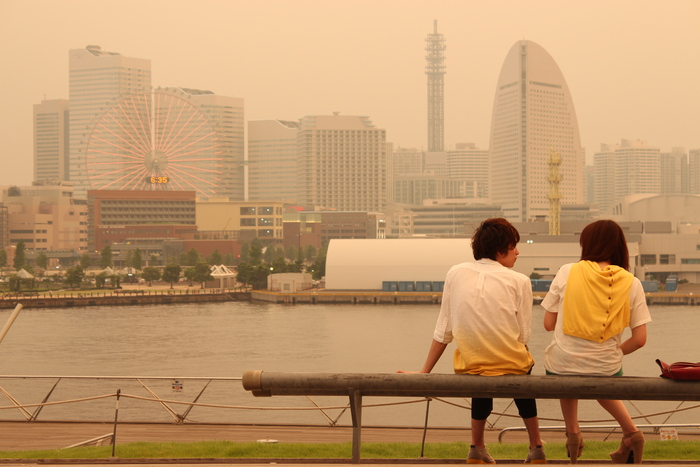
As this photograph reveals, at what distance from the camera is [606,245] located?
3254mm

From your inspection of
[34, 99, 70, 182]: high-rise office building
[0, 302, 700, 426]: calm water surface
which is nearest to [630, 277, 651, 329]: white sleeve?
[0, 302, 700, 426]: calm water surface

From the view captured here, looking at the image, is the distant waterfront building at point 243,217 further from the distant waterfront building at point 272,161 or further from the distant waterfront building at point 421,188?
the distant waterfront building at point 421,188

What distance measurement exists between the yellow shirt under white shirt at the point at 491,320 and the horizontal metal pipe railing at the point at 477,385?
0.27 metres

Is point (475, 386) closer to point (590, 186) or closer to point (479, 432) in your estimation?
point (479, 432)

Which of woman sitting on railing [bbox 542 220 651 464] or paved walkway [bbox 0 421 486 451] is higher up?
woman sitting on railing [bbox 542 220 651 464]

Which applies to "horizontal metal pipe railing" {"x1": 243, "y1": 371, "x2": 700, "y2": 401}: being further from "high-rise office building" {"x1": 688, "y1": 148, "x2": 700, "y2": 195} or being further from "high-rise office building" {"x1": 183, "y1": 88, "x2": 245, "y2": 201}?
"high-rise office building" {"x1": 688, "y1": 148, "x2": 700, "y2": 195}

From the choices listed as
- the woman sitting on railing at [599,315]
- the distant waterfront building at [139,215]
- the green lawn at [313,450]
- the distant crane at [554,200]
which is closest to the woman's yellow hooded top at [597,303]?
the woman sitting on railing at [599,315]

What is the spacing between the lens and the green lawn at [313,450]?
16.0ft

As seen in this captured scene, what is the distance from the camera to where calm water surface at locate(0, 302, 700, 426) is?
370 inches

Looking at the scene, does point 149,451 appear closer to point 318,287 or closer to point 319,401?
point 319,401

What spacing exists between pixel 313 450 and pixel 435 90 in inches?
6890

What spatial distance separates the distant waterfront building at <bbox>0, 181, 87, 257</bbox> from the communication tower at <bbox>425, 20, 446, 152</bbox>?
10473 cm

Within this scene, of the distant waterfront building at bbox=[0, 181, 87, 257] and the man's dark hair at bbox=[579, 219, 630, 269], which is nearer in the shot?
the man's dark hair at bbox=[579, 219, 630, 269]

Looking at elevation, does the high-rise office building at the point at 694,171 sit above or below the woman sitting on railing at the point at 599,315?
above
